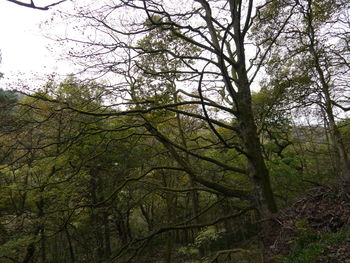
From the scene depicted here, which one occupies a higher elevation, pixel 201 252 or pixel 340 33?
pixel 340 33

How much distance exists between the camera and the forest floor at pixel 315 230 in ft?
9.27

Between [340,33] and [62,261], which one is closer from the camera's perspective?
[340,33]

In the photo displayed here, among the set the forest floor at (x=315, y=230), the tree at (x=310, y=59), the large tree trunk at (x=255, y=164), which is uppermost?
the tree at (x=310, y=59)

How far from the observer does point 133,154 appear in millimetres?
9523

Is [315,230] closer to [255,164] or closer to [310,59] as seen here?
[255,164]

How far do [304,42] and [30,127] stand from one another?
8.30 meters

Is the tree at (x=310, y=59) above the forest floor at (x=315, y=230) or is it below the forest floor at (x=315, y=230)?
above

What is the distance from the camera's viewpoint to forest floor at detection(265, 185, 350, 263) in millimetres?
2824

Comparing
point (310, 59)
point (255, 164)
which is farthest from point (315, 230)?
point (310, 59)

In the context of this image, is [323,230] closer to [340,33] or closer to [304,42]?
[304,42]

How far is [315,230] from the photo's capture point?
11.1 ft

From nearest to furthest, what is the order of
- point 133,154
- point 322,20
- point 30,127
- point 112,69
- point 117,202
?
1. point 30,127
2. point 112,69
3. point 322,20
4. point 133,154
5. point 117,202

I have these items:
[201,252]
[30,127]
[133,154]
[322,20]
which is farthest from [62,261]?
[322,20]

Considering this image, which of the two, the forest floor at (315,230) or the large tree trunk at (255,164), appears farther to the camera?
the large tree trunk at (255,164)
